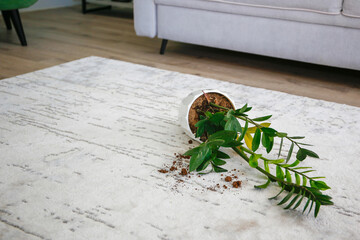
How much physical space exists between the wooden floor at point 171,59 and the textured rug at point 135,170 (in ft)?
0.82

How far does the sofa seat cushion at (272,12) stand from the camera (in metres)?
1.94

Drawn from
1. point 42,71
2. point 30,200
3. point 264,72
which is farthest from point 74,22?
point 30,200

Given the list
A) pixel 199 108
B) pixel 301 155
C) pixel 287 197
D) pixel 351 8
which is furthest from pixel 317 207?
pixel 351 8

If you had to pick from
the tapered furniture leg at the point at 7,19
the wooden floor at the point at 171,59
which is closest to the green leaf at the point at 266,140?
the wooden floor at the point at 171,59

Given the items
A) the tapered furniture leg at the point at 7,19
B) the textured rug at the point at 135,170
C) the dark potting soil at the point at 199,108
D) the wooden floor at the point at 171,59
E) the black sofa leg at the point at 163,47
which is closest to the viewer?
the textured rug at the point at 135,170

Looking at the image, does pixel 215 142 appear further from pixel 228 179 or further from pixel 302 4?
pixel 302 4

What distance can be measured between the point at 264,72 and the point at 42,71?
4.27ft

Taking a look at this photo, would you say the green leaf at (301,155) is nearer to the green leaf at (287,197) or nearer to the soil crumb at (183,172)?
the green leaf at (287,197)

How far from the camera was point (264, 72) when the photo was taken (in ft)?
7.43

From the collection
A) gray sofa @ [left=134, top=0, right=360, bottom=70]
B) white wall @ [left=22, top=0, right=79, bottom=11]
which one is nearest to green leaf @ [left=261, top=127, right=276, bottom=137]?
gray sofa @ [left=134, top=0, right=360, bottom=70]

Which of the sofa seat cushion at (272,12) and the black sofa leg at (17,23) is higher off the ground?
the sofa seat cushion at (272,12)

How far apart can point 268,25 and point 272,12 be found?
0.08 m

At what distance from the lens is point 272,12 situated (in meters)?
2.10

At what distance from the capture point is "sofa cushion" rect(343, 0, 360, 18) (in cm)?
186
